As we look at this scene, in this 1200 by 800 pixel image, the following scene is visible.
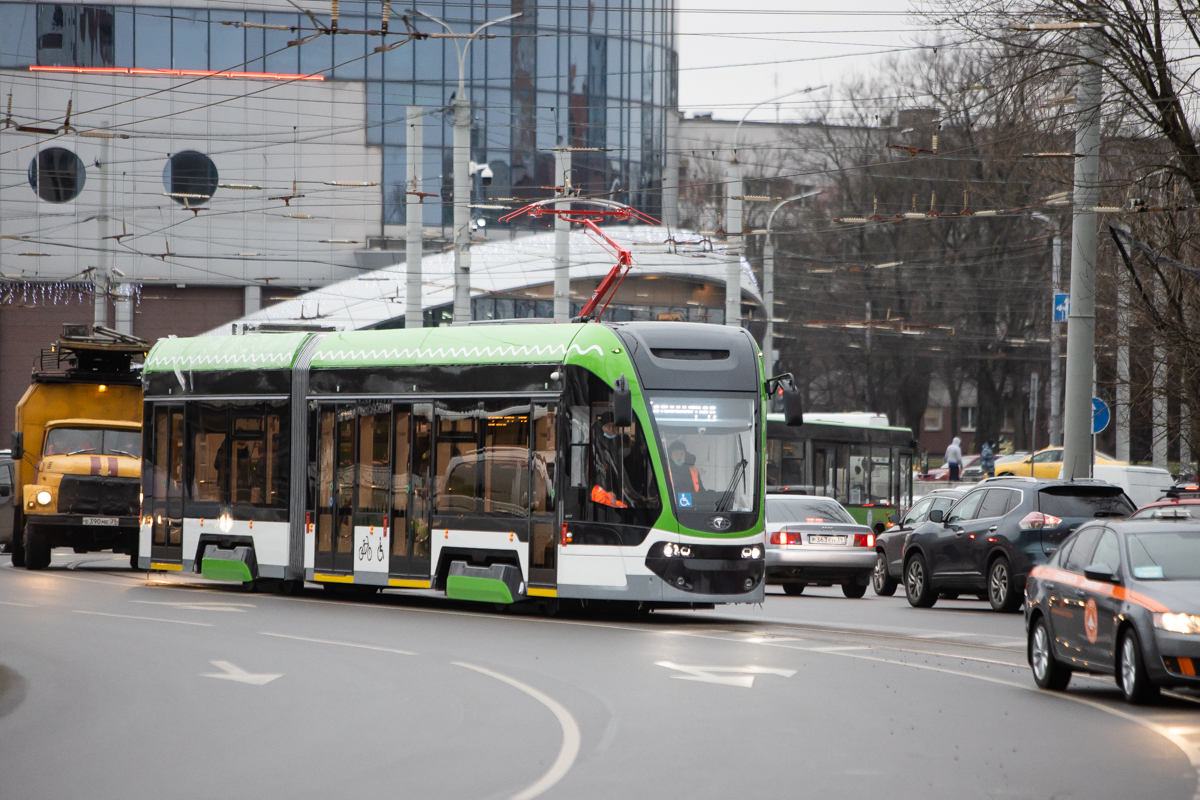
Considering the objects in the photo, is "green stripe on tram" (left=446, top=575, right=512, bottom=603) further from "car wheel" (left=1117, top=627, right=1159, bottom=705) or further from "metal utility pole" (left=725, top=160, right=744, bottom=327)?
"metal utility pole" (left=725, top=160, right=744, bottom=327)

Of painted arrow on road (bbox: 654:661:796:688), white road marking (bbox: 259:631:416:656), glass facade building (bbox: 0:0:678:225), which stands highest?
glass facade building (bbox: 0:0:678:225)

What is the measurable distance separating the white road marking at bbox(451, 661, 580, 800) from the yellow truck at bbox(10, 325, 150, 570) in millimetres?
14163

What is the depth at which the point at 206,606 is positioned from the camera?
19.8 m

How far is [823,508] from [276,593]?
806cm

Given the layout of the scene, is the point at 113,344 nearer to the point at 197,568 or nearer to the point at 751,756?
the point at 197,568

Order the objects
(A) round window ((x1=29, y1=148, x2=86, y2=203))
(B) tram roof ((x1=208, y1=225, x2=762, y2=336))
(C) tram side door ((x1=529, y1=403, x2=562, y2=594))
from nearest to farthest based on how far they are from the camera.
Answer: (C) tram side door ((x1=529, y1=403, x2=562, y2=594)) < (B) tram roof ((x1=208, y1=225, x2=762, y2=336)) < (A) round window ((x1=29, y1=148, x2=86, y2=203))

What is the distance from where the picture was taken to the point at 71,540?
87.0 ft

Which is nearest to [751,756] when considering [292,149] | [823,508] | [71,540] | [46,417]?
[823,508]

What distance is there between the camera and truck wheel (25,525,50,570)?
87.1ft

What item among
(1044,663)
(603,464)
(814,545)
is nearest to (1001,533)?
(814,545)

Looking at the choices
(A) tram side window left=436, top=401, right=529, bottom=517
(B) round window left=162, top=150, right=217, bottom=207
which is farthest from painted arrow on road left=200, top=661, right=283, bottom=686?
(B) round window left=162, top=150, right=217, bottom=207

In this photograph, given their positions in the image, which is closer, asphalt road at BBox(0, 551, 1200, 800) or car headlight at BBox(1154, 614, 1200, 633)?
asphalt road at BBox(0, 551, 1200, 800)

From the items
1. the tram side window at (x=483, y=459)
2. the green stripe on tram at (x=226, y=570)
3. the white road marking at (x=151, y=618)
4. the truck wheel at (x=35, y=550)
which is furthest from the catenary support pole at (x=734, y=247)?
the white road marking at (x=151, y=618)

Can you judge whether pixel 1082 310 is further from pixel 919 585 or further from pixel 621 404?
pixel 621 404
